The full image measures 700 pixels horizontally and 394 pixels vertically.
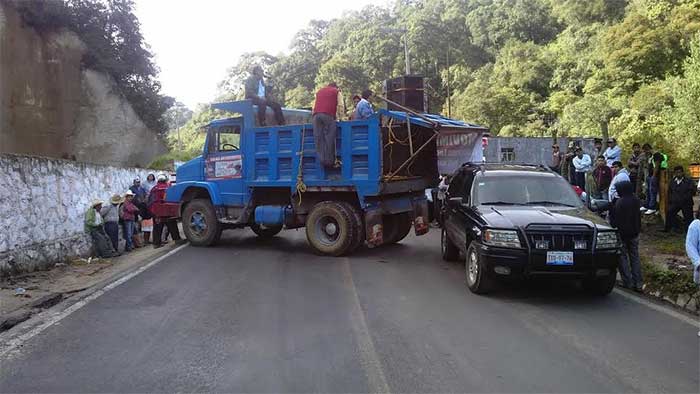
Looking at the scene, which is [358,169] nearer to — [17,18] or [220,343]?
[220,343]

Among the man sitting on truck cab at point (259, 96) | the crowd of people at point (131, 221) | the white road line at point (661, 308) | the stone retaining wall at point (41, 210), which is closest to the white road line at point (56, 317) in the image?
the stone retaining wall at point (41, 210)

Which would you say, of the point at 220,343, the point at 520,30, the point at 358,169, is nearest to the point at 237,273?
the point at 358,169

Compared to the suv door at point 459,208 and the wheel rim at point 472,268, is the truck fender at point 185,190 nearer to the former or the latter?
the suv door at point 459,208

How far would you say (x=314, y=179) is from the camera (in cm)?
1038

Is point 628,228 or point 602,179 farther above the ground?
point 602,179

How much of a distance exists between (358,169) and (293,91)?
154 ft

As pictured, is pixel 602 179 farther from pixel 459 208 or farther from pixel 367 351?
pixel 367 351

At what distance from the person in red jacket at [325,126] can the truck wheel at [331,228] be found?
0.85 meters

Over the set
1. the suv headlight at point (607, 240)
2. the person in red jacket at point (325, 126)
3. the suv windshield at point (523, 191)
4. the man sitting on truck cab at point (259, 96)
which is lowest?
the suv headlight at point (607, 240)

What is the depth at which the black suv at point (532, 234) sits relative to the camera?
6.41 meters

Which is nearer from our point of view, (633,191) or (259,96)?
(633,191)

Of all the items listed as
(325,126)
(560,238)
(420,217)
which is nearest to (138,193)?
(325,126)

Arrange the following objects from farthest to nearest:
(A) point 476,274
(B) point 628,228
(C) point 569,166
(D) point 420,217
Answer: (C) point 569,166 → (D) point 420,217 → (B) point 628,228 → (A) point 476,274

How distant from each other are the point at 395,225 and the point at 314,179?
86.1 inches
